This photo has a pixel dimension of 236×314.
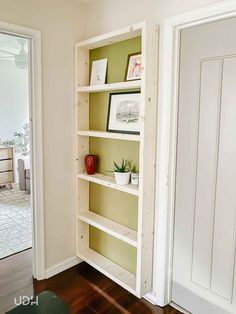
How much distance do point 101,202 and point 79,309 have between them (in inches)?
33.5

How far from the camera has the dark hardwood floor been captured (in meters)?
2.01

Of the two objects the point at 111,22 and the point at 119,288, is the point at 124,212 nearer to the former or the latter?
the point at 119,288

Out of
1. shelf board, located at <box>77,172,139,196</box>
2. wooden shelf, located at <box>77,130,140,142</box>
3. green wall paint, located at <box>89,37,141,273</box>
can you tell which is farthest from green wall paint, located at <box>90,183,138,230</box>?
wooden shelf, located at <box>77,130,140,142</box>

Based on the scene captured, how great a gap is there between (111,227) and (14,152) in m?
3.55

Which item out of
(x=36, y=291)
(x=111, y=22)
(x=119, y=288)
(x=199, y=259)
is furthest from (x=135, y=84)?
(x=36, y=291)

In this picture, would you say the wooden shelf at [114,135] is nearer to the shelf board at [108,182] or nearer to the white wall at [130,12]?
the shelf board at [108,182]

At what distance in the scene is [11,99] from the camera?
227 inches

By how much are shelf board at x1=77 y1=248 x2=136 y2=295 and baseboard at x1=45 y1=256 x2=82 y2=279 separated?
0.11 m

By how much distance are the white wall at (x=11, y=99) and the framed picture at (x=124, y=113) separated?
4161mm

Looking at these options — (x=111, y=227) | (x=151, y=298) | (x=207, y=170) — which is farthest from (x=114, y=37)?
(x=151, y=298)

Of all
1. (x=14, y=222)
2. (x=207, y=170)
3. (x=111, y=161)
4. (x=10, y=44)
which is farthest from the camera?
(x=10, y=44)

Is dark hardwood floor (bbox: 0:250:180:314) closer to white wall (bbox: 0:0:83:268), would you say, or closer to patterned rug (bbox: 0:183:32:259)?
white wall (bbox: 0:0:83:268)

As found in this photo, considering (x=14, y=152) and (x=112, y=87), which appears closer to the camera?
(x=112, y=87)

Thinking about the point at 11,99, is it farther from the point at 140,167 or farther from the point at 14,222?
the point at 140,167
